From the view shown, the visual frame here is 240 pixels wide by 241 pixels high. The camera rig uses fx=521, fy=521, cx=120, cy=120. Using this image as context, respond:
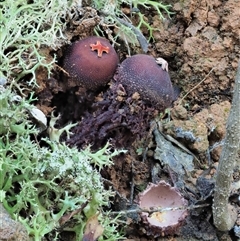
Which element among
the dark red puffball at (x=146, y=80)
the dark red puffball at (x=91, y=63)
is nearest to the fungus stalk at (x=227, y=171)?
the dark red puffball at (x=146, y=80)

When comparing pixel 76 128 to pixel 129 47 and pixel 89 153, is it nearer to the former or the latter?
pixel 89 153

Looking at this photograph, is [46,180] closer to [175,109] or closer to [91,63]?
[91,63]

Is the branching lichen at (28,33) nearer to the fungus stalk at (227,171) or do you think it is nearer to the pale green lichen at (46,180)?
the pale green lichen at (46,180)

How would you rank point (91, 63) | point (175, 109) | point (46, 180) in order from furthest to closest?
point (175, 109), point (91, 63), point (46, 180)

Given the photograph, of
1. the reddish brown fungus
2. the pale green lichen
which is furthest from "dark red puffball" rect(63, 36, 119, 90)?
the pale green lichen

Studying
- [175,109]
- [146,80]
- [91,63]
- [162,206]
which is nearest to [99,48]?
[91,63]

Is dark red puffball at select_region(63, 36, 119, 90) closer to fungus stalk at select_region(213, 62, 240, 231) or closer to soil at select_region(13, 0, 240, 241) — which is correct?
soil at select_region(13, 0, 240, 241)
